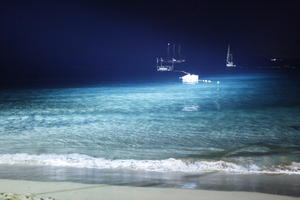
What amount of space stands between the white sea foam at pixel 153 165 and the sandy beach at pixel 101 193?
85.0 inches

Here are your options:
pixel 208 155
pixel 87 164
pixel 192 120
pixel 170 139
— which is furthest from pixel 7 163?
pixel 192 120

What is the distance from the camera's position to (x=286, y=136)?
1627cm

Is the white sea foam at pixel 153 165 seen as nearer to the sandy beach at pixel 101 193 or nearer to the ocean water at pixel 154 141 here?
the ocean water at pixel 154 141

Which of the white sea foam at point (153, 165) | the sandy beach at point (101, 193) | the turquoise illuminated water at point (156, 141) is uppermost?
the sandy beach at point (101, 193)

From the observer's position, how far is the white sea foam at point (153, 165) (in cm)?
962

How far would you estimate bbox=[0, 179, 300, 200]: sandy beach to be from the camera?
6895mm

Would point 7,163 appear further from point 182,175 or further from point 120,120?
point 120,120

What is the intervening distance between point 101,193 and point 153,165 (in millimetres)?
3037

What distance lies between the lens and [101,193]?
728 centimetres

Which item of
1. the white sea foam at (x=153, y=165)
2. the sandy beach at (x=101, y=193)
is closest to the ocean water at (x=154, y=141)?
the white sea foam at (x=153, y=165)

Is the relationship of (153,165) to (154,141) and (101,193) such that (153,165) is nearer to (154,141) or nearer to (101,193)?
(101,193)

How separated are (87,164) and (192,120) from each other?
12.3 metres

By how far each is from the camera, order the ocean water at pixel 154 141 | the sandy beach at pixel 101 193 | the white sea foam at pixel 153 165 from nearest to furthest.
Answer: the sandy beach at pixel 101 193 < the white sea foam at pixel 153 165 < the ocean water at pixel 154 141

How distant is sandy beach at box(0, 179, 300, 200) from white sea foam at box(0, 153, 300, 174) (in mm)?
2159
